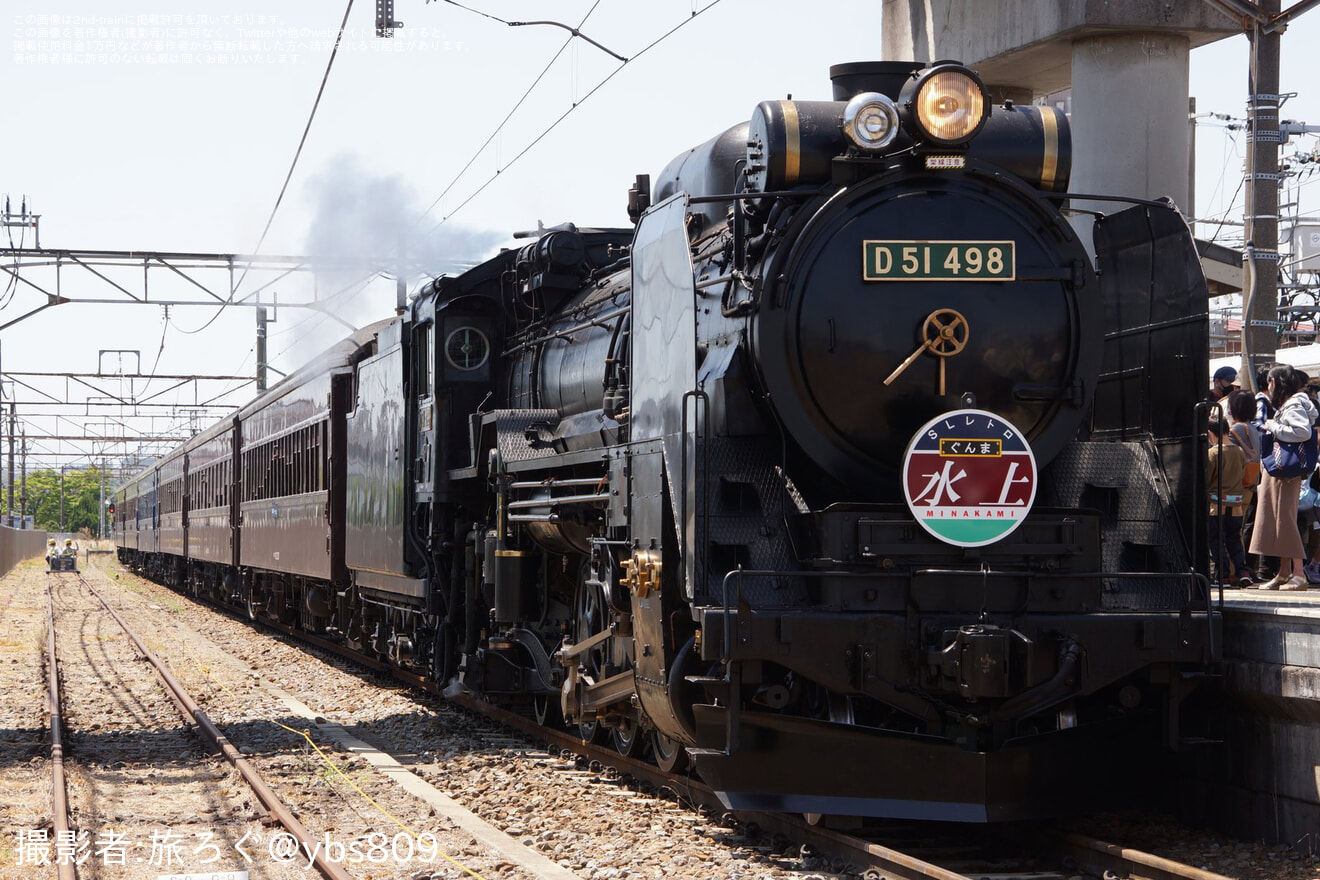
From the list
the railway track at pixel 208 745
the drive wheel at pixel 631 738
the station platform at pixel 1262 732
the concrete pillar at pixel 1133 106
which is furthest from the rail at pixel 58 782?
the concrete pillar at pixel 1133 106

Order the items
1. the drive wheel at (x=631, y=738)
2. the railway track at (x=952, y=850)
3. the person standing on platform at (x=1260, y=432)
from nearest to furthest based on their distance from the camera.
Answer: the railway track at (x=952, y=850), the drive wheel at (x=631, y=738), the person standing on platform at (x=1260, y=432)

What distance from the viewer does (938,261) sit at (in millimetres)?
6117

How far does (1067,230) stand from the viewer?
630 cm

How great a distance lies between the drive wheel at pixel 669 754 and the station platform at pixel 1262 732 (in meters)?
2.35

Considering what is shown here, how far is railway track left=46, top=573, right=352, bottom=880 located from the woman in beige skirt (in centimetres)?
524

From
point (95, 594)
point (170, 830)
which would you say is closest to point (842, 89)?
point (170, 830)

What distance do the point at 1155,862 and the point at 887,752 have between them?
1.08m

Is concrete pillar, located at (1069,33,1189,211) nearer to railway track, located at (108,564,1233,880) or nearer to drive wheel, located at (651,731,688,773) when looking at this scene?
drive wheel, located at (651,731,688,773)

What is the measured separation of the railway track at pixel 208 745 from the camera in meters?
6.35

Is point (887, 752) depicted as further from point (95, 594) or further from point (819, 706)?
point (95, 594)

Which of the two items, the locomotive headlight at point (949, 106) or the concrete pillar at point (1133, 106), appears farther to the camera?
the concrete pillar at point (1133, 106)

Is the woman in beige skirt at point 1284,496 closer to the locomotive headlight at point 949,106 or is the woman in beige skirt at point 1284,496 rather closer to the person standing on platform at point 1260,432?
the person standing on platform at point 1260,432

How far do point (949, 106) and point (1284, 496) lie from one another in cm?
331

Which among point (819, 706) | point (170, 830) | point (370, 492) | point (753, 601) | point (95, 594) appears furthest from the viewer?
point (95, 594)
